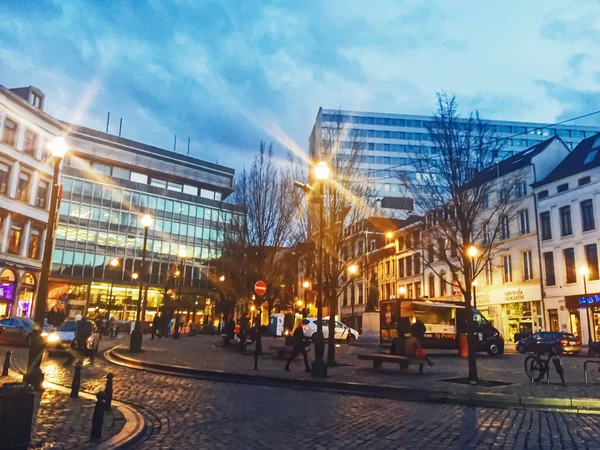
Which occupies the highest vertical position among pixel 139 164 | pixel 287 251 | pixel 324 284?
pixel 139 164

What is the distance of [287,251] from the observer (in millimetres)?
25016

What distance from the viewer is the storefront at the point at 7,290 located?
37.1m

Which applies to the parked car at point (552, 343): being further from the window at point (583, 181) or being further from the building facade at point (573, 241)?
Answer: the window at point (583, 181)

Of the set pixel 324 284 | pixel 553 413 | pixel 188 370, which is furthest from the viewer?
pixel 324 284

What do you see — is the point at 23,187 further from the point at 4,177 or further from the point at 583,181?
the point at 583,181

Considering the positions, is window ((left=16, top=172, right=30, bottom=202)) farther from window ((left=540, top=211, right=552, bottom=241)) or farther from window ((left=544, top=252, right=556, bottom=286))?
window ((left=544, top=252, right=556, bottom=286))

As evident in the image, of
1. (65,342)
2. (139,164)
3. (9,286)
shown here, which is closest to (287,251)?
(65,342)

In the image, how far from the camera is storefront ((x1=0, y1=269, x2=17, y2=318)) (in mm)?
37094

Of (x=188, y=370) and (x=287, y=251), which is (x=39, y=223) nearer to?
(x=287, y=251)

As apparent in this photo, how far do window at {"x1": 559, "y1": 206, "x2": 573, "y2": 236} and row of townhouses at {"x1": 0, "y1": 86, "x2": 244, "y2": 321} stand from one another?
27727 mm

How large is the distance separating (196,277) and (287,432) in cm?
6297

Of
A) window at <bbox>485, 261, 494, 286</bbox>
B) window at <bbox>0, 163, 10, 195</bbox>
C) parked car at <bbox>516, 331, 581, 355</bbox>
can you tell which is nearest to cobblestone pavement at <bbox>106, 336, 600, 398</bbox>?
parked car at <bbox>516, 331, 581, 355</bbox>

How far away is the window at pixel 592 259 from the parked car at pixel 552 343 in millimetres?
7426

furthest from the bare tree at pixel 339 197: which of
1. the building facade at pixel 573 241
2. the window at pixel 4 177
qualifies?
the window at pixel 4 177
